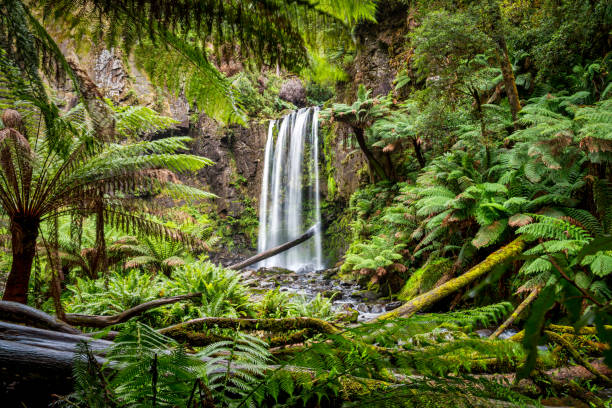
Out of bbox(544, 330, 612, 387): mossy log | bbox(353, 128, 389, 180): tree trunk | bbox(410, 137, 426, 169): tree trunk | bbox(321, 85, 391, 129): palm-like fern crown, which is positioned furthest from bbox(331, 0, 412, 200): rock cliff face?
bbox(544, 330, 612, 387): mossy log

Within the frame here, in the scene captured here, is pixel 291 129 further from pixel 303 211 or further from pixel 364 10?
pixel 364 10

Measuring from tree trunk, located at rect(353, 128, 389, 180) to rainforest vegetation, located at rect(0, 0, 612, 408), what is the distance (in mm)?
74

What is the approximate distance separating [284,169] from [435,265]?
425 inches

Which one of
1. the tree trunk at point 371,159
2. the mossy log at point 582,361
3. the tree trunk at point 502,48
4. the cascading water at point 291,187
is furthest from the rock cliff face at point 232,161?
the mossy log at point 582,361

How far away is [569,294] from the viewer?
0.50 metres

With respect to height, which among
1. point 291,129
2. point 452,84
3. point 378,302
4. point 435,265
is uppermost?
point 291,129

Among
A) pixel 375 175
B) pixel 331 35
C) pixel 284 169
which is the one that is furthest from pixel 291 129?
pixel 331 35

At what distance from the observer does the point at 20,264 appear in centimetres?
245

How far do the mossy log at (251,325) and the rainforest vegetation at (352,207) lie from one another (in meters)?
0.01

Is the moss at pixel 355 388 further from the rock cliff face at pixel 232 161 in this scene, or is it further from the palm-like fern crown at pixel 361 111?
the rock cliff face at pixel 232 161

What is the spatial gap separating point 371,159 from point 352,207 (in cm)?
190

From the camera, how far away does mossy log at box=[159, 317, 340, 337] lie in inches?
65.4

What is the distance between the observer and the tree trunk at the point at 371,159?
7.40m

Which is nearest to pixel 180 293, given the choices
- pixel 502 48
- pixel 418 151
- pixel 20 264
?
pixel 20 264
